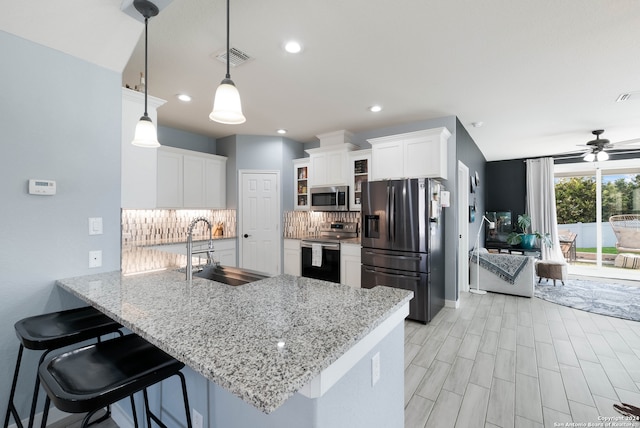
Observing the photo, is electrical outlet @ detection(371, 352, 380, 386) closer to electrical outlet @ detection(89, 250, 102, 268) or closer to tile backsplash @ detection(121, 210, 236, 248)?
electrical outlet @ detection(89, 250, 102, 268)

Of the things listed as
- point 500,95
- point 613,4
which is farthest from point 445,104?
point 613,4

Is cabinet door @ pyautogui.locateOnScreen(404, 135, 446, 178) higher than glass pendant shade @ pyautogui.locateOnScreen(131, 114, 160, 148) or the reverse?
higher

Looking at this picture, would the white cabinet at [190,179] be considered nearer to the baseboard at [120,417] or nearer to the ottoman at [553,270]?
the baseboard at [120,417]

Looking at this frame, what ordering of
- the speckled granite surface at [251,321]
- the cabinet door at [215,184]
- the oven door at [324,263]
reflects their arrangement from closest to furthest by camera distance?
the speckled granite surface at [251,321] → the oven door at [324,263] → the cabinet door at [215,184]

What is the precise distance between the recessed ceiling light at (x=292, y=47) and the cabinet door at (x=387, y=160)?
2098 millimetres

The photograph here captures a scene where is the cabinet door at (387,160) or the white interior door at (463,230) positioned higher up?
the cabinet door at (387,160)

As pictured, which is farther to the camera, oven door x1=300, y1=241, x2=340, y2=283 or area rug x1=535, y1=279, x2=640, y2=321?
oven door x1=300, y1=241, x2=340, y2=283

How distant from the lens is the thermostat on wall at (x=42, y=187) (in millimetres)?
1662

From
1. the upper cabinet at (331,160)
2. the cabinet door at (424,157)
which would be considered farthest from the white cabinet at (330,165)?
the cabinet door at (424,157)

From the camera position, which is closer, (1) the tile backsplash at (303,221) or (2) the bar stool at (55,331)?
(2) the bar stool at (55,331)

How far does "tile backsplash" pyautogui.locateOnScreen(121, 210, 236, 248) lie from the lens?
4082mm

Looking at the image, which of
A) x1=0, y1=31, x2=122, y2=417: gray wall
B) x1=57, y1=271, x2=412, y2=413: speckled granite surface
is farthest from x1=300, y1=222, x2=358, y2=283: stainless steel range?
x1=0, y1=31, x2=122, y2=417: gray wall

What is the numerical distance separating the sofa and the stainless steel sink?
166 inches

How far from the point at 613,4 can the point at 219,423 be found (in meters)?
3.28
